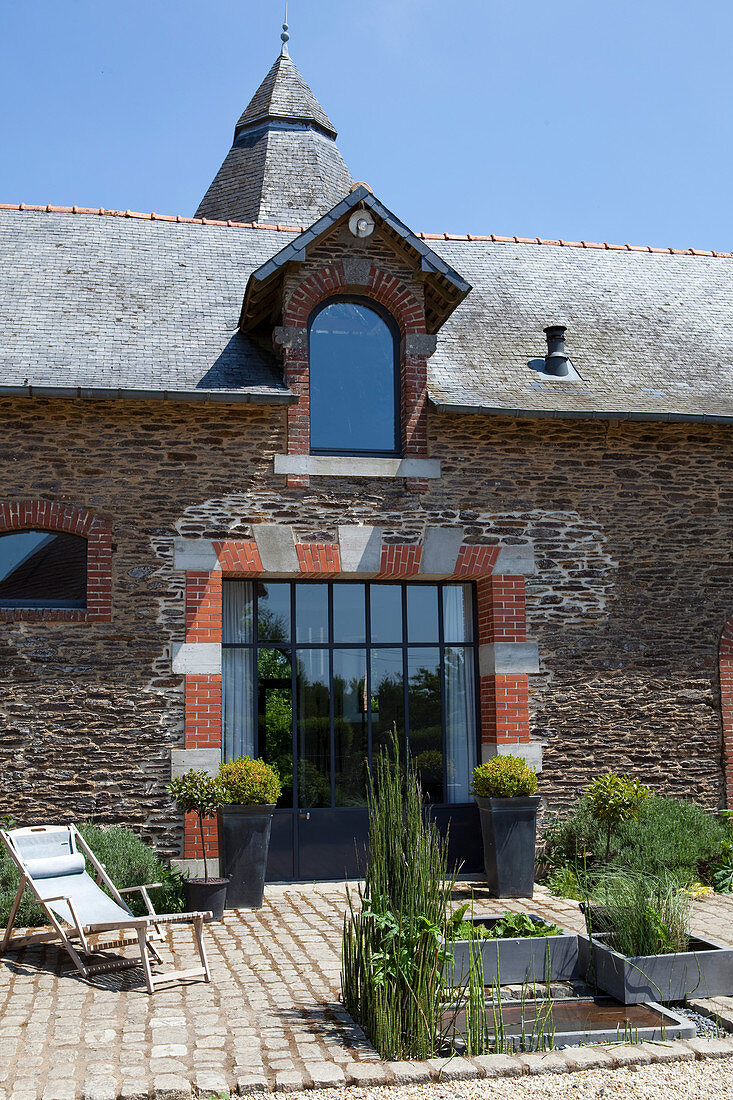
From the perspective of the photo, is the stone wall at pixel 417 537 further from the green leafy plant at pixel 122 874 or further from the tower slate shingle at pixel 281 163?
the tower slate shingle at pixel 281 163

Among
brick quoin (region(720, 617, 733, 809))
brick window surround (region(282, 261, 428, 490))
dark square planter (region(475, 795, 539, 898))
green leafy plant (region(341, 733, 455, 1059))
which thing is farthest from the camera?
brick quoin (region(720, 617, 733, 809))

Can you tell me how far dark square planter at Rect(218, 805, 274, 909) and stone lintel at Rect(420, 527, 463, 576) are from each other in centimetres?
249

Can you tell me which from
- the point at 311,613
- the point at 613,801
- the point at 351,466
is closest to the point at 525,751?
the point at 613,801

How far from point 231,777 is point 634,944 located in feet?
10.7

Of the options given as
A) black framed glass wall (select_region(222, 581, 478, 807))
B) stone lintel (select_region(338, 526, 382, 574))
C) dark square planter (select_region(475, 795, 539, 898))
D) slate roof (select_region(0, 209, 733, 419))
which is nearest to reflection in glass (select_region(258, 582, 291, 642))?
black framed glass wall (select_region(222, 581, 478, 807))

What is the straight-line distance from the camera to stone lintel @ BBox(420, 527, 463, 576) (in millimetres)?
8578

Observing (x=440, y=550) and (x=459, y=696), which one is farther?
(x=459, y=696)

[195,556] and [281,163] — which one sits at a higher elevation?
[281,163]

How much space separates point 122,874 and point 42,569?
263cm

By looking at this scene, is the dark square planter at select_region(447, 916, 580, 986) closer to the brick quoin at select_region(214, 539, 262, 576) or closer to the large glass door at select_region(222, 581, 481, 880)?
the large glass door at select_region(222, 581, 481, 880)

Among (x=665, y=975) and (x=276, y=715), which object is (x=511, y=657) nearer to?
(x=276, y=715)

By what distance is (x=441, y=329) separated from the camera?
10.0 metres

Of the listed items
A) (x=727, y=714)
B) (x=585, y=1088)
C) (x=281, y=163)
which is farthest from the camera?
(x=281, y=163)

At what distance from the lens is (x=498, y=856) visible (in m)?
7.80
